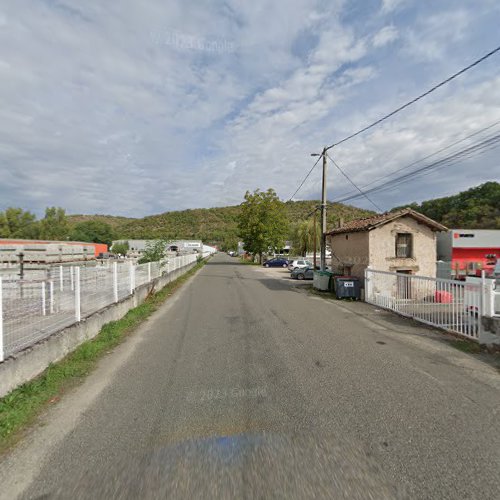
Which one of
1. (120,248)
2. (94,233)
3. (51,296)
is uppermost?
(94,233)

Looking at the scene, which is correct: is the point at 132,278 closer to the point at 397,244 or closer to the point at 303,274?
the point at 397,244

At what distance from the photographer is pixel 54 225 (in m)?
81.1

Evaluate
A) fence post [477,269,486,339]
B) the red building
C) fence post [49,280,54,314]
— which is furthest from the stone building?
the red building

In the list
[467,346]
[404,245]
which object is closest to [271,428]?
[467,346]

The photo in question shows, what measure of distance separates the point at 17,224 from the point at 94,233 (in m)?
25.6

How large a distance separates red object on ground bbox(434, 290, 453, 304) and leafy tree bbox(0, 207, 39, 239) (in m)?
84.0

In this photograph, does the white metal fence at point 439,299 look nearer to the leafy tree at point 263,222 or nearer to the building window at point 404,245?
the building window at point 404,245

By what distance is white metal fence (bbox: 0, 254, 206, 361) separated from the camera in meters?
4.24

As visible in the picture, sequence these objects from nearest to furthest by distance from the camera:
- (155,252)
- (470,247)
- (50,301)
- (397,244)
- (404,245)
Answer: (50,301) → (397,244) → (404,245) → (155,252) → (470,247)

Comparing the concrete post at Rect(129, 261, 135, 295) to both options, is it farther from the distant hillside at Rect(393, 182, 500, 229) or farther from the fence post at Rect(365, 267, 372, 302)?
the distant hillside at Rect(393, 182, 500, 229)

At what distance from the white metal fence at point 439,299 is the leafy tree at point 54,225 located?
85.7 m

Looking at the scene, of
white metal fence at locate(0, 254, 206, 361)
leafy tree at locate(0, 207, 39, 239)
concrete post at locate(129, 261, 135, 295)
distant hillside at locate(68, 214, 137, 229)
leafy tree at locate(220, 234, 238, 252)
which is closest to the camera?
white metal fence at locate(0, 254, 206, 361)

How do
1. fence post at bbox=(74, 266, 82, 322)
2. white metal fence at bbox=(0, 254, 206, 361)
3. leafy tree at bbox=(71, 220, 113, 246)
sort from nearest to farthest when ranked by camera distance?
white metal fence at bbox=(0, 254, 206, 361)
fence post at bbox=(74, 266, 82, 322)
leafy tree at bbox=(71, 220, 113, 246)

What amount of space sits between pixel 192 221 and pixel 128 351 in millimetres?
144093
